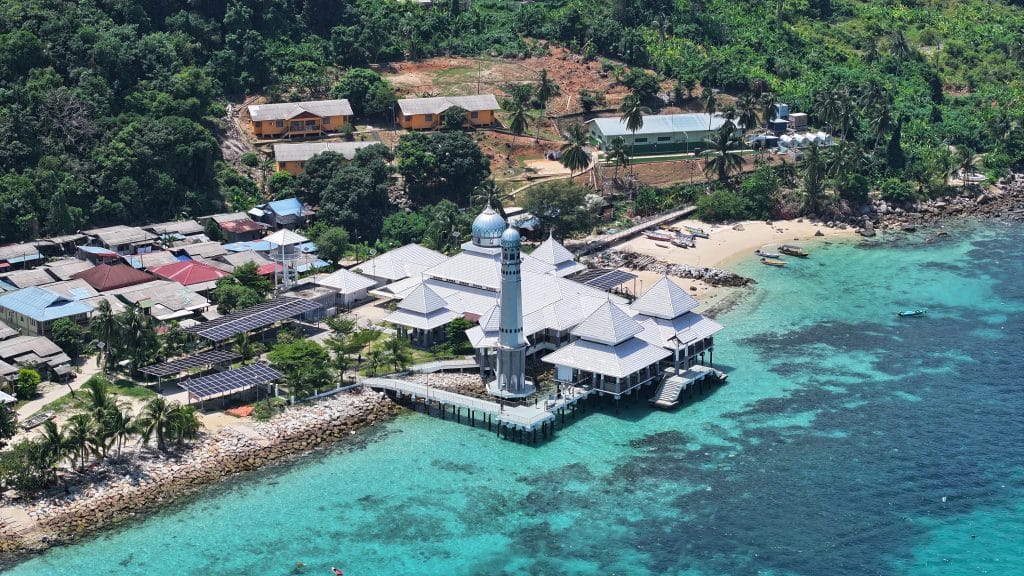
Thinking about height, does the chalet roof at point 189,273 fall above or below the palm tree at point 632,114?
below

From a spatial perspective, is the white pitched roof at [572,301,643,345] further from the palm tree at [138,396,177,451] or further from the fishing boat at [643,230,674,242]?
the fishing boat at [643,230,674,242]

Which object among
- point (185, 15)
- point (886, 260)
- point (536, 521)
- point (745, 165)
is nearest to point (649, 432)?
point (536, 521)

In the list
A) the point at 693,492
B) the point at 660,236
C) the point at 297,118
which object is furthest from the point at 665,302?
the point at 297,118

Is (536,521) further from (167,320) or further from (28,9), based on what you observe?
(28,9)

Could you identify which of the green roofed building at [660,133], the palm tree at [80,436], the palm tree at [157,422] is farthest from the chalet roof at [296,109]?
the palm tree at [80,436]

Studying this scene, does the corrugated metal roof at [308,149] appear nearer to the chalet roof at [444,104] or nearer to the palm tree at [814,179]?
the chalet roof at [444,104]

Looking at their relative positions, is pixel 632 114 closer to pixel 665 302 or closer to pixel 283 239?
pixel 283 239
